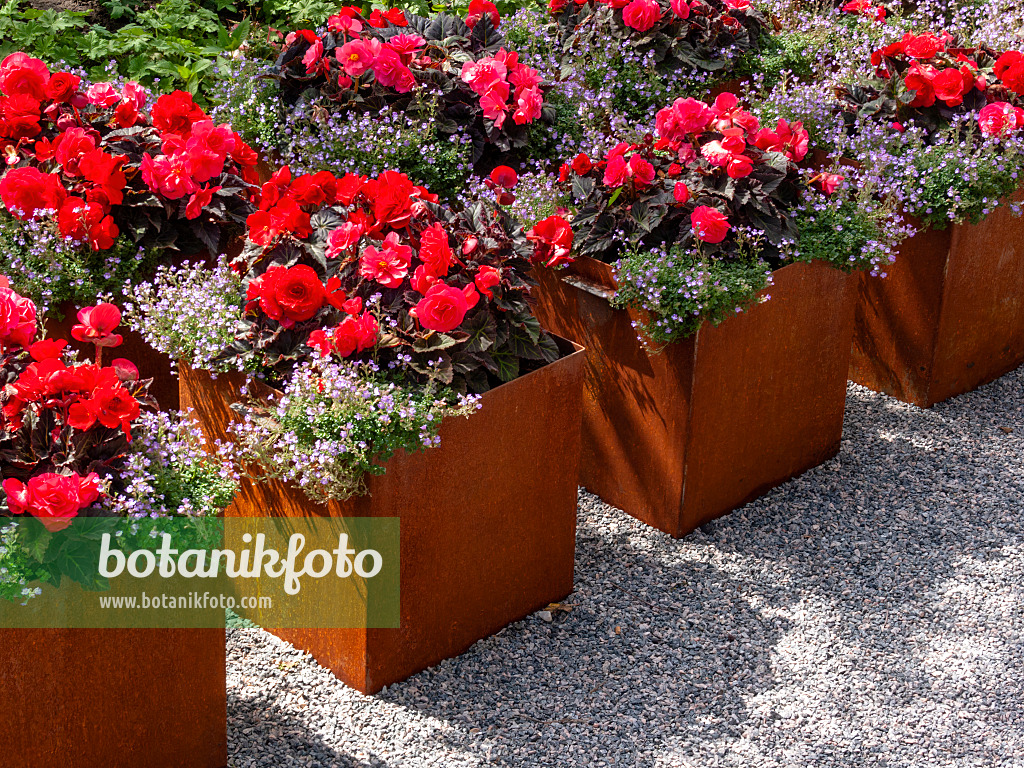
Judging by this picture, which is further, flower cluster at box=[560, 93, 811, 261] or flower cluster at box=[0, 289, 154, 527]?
flower cluster at box=[560, 93, 811, 261]

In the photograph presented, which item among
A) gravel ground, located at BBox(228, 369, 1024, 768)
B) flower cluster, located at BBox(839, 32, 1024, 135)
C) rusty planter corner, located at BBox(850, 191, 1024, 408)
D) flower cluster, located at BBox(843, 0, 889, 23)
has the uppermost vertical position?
flower cluster, located at BBox(843, 0, 889, 23)

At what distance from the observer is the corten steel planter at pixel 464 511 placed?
2967 mm

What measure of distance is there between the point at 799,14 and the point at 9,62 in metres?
3.87

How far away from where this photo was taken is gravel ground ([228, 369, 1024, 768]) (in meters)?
2.94

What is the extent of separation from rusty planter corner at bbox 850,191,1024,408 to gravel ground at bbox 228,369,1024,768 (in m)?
0.66

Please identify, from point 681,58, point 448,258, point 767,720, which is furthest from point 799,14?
point 767,720

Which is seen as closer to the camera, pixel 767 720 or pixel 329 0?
pixel 767 720

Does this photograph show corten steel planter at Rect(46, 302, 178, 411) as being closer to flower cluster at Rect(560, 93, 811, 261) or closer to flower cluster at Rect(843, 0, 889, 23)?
flower cluster at Rect(560, 93, 811, 261)

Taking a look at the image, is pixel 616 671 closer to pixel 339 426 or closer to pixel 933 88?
pixel 339 426

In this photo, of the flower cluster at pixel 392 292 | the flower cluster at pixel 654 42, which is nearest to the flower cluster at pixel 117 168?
the flower cluster at pixel 392 292

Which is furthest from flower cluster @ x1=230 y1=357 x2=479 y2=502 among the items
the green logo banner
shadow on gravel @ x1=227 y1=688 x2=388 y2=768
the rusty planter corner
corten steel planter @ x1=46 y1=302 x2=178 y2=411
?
the rusty planter corner

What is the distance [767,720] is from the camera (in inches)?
120

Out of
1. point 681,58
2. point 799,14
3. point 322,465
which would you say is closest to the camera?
point 322,465

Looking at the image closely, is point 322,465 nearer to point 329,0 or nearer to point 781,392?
point 781,392
